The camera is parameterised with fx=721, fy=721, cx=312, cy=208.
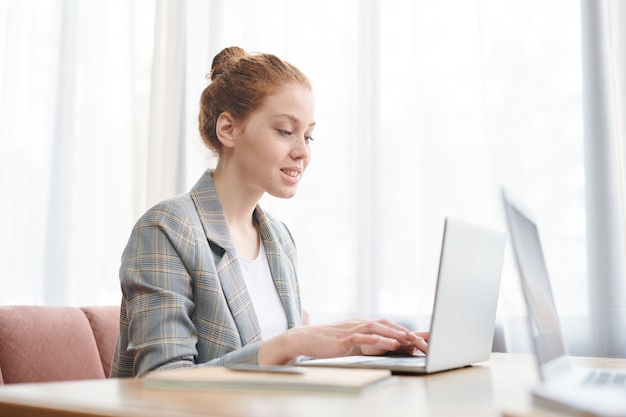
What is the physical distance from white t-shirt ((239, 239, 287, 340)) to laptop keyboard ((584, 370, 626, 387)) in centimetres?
62

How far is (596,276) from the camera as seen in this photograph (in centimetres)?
210

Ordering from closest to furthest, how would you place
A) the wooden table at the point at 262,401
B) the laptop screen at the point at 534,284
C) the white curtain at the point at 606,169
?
the wooden table at the point at 262,401 < the laptop screen at the point at 534,284 < the white curtain at the point at 606,169

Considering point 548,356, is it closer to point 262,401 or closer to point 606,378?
point 606,378

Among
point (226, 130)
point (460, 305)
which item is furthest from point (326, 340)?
point (226, 130)

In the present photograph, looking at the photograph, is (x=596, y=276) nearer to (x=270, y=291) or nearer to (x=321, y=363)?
(x=270, y=291)

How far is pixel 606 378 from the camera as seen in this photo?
104 cm

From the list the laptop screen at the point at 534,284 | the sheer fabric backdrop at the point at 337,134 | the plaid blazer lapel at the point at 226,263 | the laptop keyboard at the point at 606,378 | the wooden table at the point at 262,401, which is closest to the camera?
the wooden table at the point at 262,401

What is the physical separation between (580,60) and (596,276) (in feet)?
2.16

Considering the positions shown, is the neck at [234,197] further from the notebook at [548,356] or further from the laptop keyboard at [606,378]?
the laptop keyboard at [606,378]

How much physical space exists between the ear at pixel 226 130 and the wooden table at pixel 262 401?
729mm

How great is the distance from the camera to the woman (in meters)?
1.14

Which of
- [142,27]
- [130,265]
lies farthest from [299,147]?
[142,27]

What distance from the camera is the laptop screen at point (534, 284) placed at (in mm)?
851

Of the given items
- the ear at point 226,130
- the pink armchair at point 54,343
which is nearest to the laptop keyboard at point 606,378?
the ear at point 226,130
